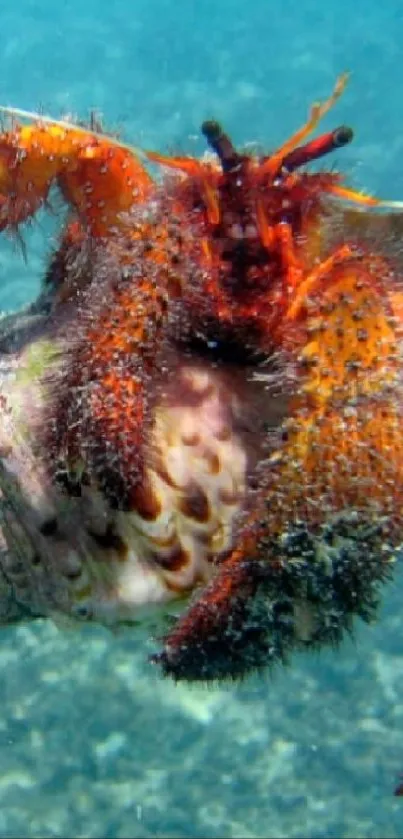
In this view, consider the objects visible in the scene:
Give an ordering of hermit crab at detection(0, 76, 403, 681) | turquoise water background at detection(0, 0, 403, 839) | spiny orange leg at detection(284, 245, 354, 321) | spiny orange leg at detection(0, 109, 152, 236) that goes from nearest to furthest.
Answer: hermit crab at detection(0, 76, 403, 681), spiny orange leg at detection(284, 245, 354, 321), spiny orange leg at detection(0, 109, 152, 236), turquoise water background at detection(0, 0, 403, 839)

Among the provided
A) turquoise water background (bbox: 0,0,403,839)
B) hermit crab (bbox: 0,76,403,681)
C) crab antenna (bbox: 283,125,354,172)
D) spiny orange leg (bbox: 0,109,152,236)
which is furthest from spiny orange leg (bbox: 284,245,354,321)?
turquoise water background (bbox: 0,0,403,839)

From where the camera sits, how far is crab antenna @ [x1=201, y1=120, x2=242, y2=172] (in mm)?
2125

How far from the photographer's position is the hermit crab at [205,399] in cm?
190

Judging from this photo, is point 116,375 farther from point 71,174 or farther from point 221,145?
point 71,174

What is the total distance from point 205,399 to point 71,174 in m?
0.72

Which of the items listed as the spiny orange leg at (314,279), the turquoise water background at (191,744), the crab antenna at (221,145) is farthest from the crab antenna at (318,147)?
the turquoise water background at (191,744)

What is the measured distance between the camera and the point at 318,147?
2205 millimetres

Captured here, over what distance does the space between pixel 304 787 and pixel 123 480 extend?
5.89 m

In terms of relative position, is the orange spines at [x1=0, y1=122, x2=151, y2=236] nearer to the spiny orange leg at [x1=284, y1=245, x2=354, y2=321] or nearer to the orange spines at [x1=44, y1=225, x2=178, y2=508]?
the orange spines at [x1=44, y1=225, x2=178, y2=508]

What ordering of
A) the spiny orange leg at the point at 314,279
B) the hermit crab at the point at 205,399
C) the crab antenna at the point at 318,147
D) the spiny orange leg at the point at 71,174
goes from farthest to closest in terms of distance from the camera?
the spiny orange leg at the point at 71,174 → the crab antenna at the point at 318,147 → the spiny orange leg at the point at 314,279 → the hermit crab at the point at 205,399

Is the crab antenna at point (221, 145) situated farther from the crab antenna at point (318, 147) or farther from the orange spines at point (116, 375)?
the orange spines at point (116, 375)

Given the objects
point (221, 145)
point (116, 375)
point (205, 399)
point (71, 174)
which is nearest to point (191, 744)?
point (205, 399)

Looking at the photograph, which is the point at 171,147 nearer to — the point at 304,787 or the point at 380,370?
the point at 380,370

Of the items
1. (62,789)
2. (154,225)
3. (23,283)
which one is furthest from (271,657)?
(23,283)
